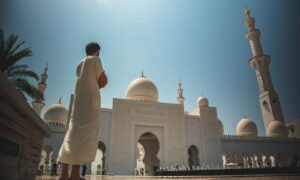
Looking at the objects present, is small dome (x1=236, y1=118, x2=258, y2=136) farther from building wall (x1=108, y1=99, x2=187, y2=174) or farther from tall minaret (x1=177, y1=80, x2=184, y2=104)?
building wall (x1=108, y1=99, x2=187, y2=174)

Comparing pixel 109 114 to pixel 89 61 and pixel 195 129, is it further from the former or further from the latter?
pixel 89 61

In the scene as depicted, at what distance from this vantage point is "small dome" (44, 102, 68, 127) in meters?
21.4

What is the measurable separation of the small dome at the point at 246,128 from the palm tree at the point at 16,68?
23.3 m

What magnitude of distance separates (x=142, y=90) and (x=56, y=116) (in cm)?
926

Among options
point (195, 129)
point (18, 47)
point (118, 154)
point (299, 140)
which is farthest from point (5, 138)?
point (299, 140)

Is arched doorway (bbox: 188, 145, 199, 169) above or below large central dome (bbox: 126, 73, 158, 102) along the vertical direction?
below

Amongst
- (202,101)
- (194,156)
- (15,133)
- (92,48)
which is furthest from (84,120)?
(202,101)

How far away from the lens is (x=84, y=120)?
2.17m

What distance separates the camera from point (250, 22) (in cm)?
2420

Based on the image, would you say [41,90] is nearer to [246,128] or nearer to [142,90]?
[142,90]

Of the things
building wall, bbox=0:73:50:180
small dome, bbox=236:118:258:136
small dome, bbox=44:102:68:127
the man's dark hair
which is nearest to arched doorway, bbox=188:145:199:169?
small dome, bbox=236:118:258:136

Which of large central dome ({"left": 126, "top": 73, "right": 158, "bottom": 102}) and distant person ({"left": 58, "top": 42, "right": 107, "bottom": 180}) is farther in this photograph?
large central dome ({"left": 126, "top": 73, "right": 158, "bottom": 102})

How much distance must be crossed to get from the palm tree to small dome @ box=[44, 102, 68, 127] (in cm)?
1350

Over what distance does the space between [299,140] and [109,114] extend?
20.6 m
